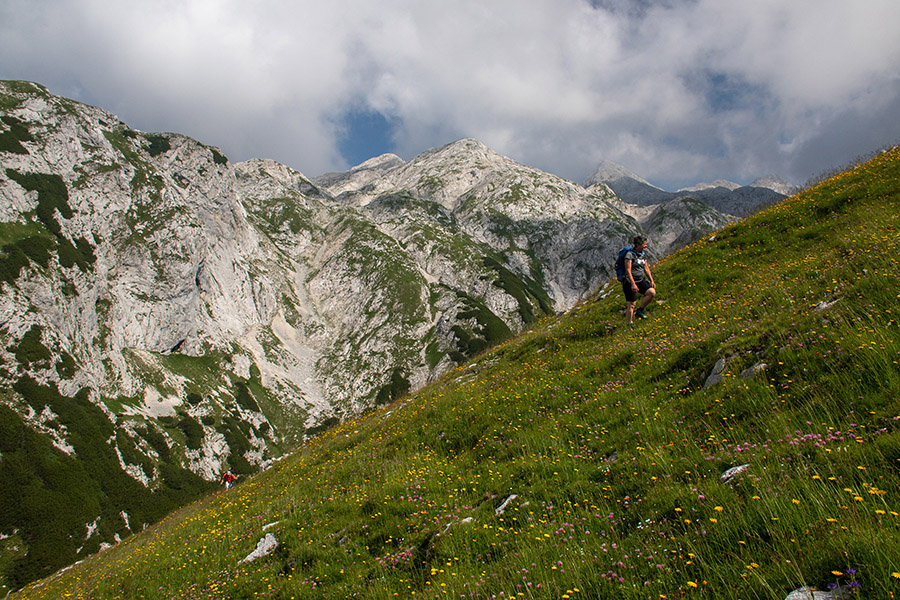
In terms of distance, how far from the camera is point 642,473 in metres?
6.93

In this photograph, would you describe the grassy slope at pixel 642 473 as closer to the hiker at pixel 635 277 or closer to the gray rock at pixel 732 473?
the gray rock at pixel 732 473

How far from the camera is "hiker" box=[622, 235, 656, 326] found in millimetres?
16609

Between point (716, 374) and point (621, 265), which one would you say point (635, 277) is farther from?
point (716, 374)

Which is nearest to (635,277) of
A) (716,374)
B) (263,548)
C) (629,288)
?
(629,288)

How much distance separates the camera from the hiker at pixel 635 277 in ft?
54.5

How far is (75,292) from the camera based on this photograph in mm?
160125

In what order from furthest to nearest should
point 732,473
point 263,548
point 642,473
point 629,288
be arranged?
point 629,288
point 263,548
point 642,473
point 732,473

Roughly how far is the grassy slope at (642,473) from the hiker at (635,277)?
47.5 inches

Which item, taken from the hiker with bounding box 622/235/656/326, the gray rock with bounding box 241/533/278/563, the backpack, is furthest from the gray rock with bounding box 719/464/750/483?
the backpack

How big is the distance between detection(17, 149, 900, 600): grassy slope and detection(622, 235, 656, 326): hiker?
121 cm

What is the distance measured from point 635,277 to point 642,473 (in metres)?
11.8

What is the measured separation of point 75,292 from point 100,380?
123 ft

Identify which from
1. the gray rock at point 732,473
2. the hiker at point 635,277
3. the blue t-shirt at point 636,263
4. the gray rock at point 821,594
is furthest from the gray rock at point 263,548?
the blue t-shirt at point 636,263

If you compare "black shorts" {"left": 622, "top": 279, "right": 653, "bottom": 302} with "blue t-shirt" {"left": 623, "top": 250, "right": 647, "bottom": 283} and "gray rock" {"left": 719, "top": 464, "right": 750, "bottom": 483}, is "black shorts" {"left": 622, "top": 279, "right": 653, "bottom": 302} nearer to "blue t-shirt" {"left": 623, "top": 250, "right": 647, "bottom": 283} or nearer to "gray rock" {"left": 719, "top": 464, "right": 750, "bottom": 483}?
"blue t-shirt" {"left": 623, "top": 250, "right": 647, "bottom": 283}
